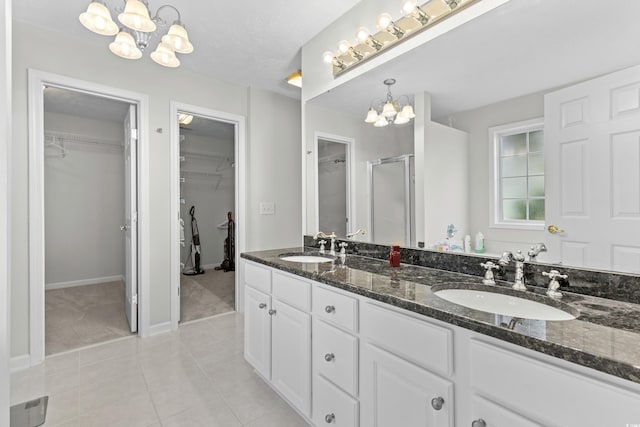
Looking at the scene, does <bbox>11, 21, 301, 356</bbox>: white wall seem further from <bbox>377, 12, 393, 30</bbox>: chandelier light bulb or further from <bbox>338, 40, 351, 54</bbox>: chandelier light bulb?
<bbox>377, 12, 393, 30</bbox>: chandelier light bulb

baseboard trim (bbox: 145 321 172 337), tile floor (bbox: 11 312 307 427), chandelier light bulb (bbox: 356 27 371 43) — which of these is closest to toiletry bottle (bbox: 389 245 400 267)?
tile floor (bbox: 11 312 307 427)

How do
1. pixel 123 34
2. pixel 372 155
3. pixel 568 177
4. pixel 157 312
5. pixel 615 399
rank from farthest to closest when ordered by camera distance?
pixel 157 312, pixel 372 155, pixel 123 34, pixel 568 177, pixel 615 399

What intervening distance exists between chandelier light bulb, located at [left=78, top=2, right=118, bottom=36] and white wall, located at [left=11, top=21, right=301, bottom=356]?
1.06 metres

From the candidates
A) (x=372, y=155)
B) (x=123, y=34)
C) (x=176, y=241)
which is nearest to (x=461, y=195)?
(x=372, y=155)

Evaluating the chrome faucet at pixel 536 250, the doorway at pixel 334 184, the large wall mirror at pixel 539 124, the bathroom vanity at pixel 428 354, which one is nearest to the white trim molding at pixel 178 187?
the doorway at pixel 334 184

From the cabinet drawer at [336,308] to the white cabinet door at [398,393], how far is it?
118 mm

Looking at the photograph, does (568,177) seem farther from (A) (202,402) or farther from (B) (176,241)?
(B) (176,241)

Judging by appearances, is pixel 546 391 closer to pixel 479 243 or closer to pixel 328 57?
pixel 479 243

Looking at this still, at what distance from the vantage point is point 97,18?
5.30 ft

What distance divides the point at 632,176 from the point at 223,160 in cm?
543

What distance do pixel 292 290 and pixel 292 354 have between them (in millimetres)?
348

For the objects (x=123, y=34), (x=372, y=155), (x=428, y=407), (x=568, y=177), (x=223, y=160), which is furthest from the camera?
(x=223, y=160)

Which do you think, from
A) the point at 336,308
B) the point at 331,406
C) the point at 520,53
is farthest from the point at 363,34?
the point at 331,406

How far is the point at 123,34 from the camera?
1808 mm
